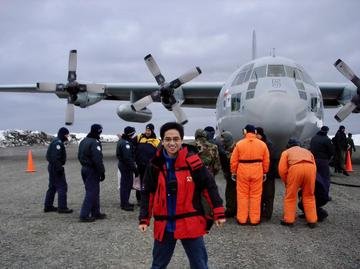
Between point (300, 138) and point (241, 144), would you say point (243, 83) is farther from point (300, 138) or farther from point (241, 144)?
point (241, 144)

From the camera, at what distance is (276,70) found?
12070 millimetres

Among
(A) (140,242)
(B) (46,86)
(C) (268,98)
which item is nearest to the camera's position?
(A) (140,242)

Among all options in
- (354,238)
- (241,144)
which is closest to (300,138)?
(241,144)

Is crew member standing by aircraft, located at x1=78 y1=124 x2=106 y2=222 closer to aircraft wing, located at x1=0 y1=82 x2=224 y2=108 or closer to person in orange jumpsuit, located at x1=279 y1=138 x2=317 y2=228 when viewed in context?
person in orange jumpsuit, located at x1=279 y1=138 x2=317 y2=228

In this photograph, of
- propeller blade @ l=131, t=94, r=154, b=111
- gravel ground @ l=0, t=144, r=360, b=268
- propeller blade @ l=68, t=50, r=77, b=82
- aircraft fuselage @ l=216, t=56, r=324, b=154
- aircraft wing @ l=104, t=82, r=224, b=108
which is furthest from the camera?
aircraft wing @ l=104, t=82, r=224, b=108

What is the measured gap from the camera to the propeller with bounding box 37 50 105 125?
18875 mm

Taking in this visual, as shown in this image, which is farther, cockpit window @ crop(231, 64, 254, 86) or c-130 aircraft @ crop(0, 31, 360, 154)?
cockpit window @ crop(231, 64, 254, 86)

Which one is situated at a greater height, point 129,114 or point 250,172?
point 129,114

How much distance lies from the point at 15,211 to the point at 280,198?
6.30m

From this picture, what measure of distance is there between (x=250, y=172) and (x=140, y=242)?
8.10ft

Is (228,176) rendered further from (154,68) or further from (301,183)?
(154,68)

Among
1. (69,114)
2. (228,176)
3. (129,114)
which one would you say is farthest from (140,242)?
(129,114)

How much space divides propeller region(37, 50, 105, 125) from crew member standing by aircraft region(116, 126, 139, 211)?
11086 mm

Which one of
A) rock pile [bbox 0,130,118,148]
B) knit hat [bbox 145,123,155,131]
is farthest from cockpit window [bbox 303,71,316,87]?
rock pile [bbox 0,130,118,148]
